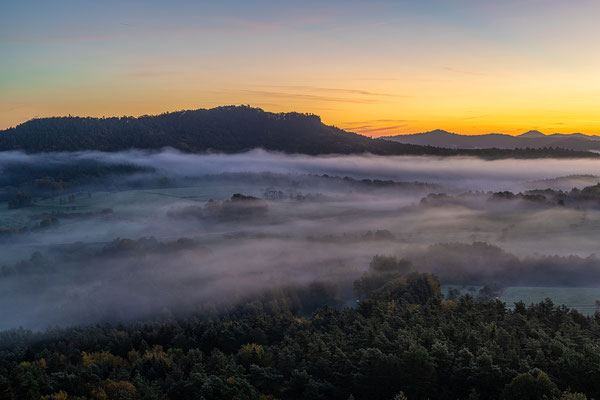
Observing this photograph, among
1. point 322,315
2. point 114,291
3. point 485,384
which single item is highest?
point 485,384

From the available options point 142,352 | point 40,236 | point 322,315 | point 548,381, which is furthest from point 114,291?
point 548,381

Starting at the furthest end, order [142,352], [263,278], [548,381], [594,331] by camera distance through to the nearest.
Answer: [263,278], [142,352], [594,331], [548,381]

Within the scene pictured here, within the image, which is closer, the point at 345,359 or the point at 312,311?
the point at 345,359

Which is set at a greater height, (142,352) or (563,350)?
(563,350)

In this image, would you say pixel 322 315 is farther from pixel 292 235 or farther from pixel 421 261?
pixel 292 235

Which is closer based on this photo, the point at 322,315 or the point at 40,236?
the point at 322,315

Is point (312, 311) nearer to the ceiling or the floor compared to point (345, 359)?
nearer to the floor

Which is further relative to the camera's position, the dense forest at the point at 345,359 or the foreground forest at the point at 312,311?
the foreground forest at the point at 312,311

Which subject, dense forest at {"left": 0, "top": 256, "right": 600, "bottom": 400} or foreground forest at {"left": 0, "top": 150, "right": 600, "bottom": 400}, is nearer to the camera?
dense forest at {"left": 0, "top": 256, "right": 600, "bottom": 400}
